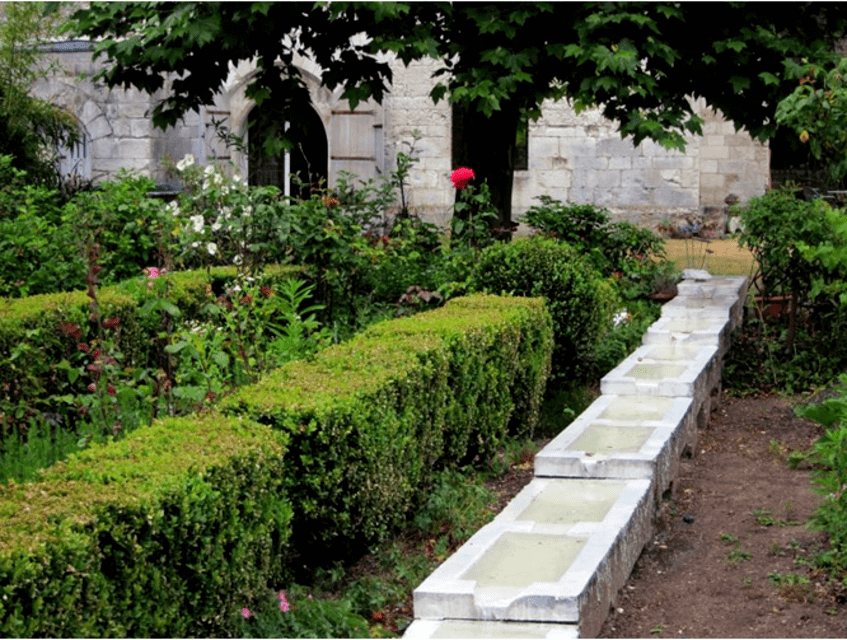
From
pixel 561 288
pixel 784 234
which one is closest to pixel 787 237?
pixel 784 234

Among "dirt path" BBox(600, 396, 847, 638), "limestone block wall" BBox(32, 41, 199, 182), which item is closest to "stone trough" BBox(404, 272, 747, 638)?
"dirt path" BBox(600, 396, 847, 638)

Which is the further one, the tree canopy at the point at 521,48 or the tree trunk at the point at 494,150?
the tree trunk at the point at 494,150

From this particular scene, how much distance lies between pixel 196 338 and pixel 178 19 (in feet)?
15.2

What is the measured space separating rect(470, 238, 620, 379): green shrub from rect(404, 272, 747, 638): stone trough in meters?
0.38

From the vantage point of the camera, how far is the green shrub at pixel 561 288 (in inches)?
346

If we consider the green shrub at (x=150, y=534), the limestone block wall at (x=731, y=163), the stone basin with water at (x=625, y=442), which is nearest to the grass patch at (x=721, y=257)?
the limestone block wall at (x=731, y=163)

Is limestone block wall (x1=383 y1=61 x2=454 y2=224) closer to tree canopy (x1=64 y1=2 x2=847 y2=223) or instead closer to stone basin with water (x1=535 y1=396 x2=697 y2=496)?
tree canopy (x1=64 y1=2 x2=847 y2=223)

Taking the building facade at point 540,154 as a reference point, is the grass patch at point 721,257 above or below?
below

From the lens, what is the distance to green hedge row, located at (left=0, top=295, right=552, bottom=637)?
344 centimetres

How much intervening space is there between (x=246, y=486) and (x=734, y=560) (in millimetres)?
2336

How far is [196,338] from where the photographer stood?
6.16m

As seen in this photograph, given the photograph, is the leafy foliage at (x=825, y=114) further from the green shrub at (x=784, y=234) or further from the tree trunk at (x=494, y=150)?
the tree trunk at (x=494, y=150)

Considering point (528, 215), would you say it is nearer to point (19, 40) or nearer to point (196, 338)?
point (196, 338)

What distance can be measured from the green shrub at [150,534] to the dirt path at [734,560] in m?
1.40
